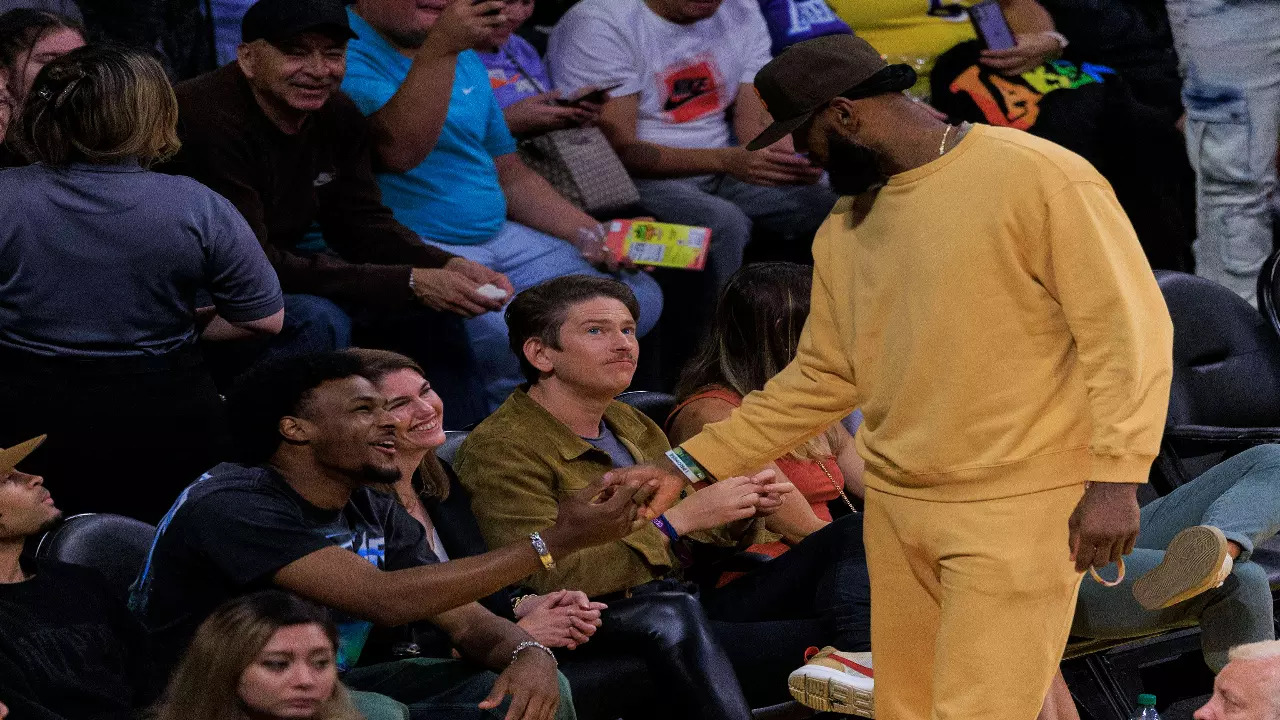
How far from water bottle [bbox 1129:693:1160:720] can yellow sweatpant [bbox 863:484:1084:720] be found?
3.86 ft

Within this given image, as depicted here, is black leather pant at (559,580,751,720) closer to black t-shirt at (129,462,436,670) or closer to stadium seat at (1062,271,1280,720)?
black t-shirt at (129,462,436,670)

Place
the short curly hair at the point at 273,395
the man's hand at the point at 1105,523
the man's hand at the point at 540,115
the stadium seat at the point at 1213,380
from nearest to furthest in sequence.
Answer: the man's hand at the point at 1105,523, the short curly hair at the point at 273,395, the stadium seat at the point at 1213,380, the man's hand at the point at 540,115

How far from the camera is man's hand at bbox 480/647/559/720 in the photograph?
3.49 meters

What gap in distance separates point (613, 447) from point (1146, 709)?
4.63 feet

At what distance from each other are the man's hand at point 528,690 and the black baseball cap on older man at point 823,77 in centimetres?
112

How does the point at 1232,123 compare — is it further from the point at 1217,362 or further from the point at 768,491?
the point at 768,491

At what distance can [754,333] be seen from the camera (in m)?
4.53

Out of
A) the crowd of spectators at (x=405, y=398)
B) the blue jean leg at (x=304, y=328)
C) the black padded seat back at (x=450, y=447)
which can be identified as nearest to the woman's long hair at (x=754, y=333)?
the crowd of spectators at (x=405, y=398)

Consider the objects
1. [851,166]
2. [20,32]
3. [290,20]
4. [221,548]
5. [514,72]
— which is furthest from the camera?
[514,72]

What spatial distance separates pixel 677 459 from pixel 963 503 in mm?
674

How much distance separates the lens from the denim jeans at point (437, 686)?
352cm

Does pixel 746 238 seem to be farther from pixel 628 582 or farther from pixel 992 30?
pixel 628 582

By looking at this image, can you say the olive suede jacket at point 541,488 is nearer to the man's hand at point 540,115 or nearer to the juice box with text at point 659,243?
the juice box with text at point 659,243

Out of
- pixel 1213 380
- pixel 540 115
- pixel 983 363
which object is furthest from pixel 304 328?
pixel 1213 380
